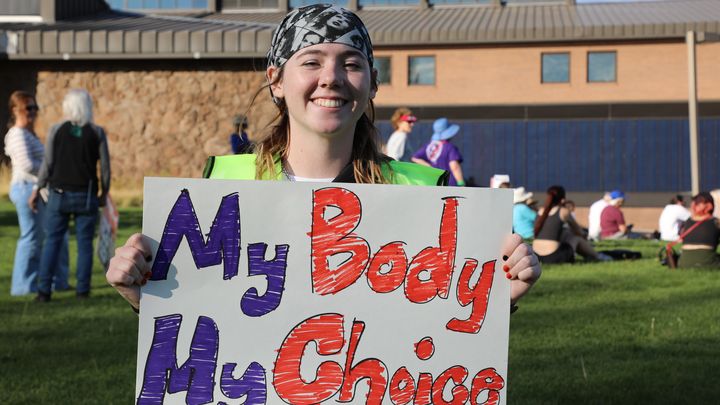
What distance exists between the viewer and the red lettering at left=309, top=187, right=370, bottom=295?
285cm

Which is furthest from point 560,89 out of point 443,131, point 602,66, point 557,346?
point 557,346

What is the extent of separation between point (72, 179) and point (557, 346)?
13.7ft

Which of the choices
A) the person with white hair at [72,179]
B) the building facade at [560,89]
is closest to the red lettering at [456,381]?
the person with white hair at [72,179]

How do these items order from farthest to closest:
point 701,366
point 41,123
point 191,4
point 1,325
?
point 191,4, point 41,123, point 1,325, point 701,366

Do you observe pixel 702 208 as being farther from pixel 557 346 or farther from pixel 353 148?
pixel 353 148

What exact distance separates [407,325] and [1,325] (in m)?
5.60

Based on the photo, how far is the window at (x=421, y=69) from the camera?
111 ft

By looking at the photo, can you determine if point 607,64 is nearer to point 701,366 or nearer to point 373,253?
point 701,366

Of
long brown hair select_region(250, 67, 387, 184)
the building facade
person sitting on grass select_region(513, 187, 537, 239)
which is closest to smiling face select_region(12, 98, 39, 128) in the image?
long brown hair select_region(250, 67, 387, 184)

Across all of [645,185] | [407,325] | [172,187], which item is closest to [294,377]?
[407,325]

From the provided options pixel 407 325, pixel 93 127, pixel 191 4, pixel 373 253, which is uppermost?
pixel 191 4

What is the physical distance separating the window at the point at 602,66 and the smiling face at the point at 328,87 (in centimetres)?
3091

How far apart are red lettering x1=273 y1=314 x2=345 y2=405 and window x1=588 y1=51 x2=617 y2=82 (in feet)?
102

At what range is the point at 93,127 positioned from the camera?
927cm
